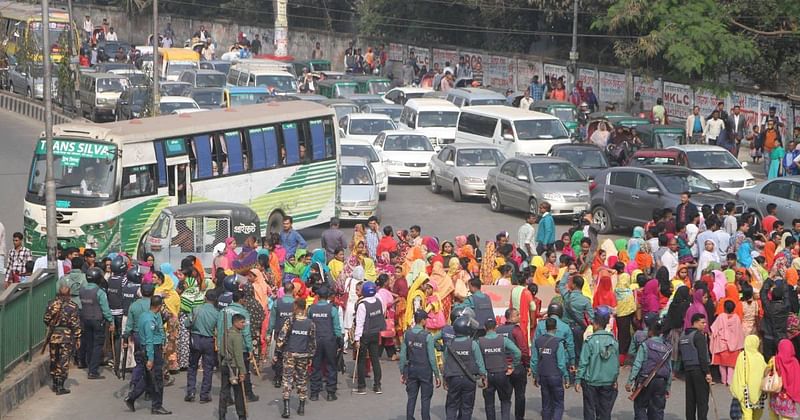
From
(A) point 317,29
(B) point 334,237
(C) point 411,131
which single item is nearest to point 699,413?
(B) point 334,237

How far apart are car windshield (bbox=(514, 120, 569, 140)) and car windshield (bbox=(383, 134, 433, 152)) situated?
239 centimetres

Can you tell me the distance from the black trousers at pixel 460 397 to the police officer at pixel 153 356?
11.9 ft

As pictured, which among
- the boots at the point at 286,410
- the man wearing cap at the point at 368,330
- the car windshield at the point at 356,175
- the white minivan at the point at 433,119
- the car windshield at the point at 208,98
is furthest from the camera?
the car windshield at the point at 208,98

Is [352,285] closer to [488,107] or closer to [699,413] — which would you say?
[699,413]

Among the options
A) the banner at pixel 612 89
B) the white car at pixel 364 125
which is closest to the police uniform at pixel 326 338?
the white car at pixel 364 125

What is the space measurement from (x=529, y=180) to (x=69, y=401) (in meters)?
15.1

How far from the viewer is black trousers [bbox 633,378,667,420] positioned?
14.8m

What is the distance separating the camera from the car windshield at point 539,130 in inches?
1410

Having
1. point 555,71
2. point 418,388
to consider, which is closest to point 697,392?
point 418,388

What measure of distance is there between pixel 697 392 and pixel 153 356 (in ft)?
20.4

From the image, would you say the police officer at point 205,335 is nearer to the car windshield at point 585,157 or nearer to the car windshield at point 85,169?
the car windshield at point 85,169

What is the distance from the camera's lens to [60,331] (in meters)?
17.3

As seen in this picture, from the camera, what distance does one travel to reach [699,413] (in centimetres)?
1528

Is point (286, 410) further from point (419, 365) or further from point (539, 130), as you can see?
point (539, 130)
